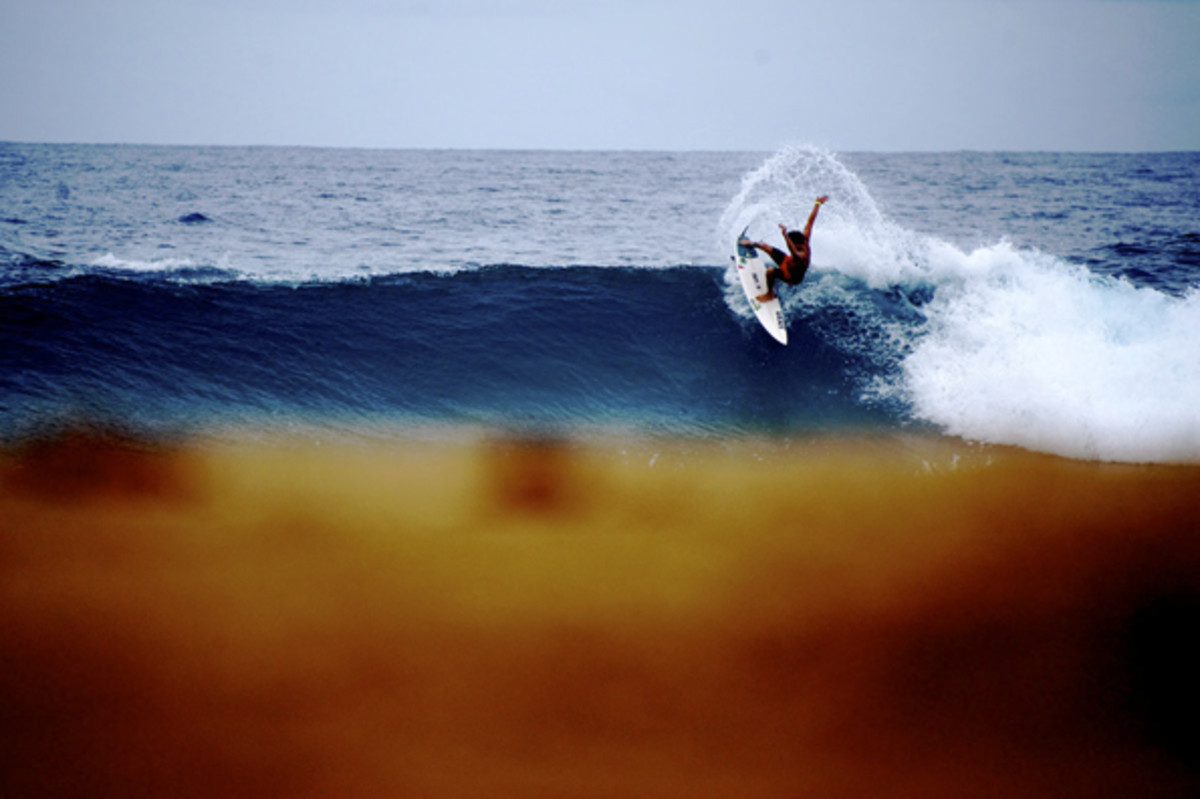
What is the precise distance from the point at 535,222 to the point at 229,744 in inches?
646

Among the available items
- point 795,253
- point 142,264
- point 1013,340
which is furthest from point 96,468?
point 1013,340

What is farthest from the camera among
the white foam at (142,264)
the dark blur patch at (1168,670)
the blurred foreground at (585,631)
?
the white foam at (142,264)

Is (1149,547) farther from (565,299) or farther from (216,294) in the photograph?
(216,294)

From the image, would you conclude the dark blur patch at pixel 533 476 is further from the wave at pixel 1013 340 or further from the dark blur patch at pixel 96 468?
the wave at pixel 1013 340

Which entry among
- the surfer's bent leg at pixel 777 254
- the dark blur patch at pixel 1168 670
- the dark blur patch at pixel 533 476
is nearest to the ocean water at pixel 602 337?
the dark blur patch at pixel 533 476

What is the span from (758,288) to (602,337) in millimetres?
2543

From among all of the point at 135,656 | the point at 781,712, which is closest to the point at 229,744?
the point at 135,656

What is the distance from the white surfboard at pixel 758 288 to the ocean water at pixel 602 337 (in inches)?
15.0

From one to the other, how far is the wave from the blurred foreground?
33.4 inches

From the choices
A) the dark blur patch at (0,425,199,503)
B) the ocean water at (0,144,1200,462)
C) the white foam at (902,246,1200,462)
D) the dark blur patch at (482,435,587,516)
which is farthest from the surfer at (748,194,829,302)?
the dark blur patch at (0,425,199,503)

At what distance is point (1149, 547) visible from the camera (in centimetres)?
547

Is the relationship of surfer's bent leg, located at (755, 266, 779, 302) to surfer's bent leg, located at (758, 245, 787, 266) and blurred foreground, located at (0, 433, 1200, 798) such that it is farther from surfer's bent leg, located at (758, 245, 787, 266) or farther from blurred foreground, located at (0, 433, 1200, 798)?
blurred foreground, located at (0, 433, 1200, 798)

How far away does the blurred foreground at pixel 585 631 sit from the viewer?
11.4 feet

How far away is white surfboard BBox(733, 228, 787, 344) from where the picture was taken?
983 centimetres
